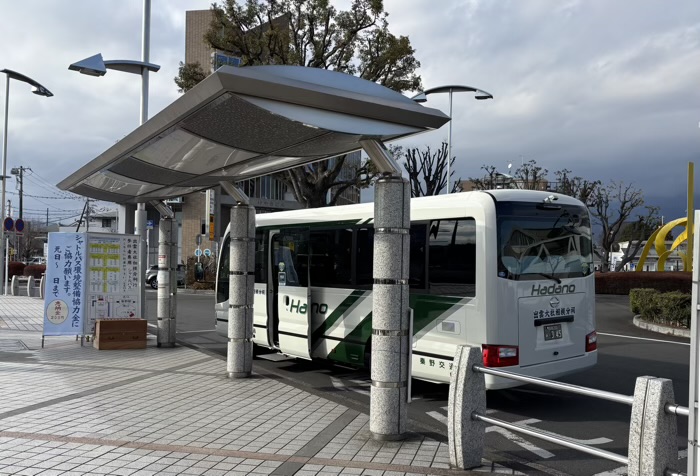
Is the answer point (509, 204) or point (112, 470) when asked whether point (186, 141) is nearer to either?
point (112, 470)

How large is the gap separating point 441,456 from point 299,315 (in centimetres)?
453

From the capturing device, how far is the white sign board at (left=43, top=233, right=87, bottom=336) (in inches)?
460

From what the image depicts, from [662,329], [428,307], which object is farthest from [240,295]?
[662,329]

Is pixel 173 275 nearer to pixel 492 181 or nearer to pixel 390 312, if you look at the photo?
pixel 390 312

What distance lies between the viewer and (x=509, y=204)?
24.1 feet

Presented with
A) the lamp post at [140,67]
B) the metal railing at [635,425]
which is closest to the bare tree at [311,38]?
the lamp post at [140,67]

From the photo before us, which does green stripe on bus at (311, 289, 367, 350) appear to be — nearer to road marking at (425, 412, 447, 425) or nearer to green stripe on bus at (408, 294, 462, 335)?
green stripe on bus at (408, 294, 462, 335)

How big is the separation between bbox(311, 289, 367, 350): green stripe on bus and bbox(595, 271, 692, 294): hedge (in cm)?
2257

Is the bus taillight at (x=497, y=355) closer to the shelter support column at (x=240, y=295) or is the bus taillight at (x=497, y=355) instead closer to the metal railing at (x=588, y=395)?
the metal railing at (x=588, y=395)

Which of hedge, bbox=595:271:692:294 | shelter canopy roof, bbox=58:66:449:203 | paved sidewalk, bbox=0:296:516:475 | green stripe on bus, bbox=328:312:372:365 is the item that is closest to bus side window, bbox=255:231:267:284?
paved sidewalk, bbox=0:296:516:475

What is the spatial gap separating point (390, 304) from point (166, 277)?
7283 millimetres

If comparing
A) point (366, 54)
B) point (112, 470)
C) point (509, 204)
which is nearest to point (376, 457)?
point (112, 470)

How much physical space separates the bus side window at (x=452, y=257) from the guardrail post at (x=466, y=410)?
2.11m

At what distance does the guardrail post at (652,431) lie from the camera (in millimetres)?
3598
